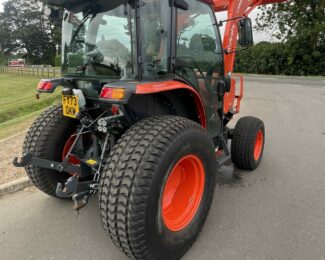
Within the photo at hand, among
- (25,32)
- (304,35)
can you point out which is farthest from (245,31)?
(25,32)

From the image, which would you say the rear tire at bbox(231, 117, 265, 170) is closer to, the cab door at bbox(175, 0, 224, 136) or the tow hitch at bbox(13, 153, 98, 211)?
the cab door at bbox(175, 0, 224, 136)

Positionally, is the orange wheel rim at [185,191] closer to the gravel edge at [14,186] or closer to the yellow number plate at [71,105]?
the yellow number plate at [71,105]

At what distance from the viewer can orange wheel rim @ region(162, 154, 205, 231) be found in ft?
9.44

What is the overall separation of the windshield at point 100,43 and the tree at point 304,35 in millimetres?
23332

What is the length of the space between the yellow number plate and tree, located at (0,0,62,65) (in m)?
56.4

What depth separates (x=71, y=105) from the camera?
117 inches

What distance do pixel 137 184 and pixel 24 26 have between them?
7080 cm

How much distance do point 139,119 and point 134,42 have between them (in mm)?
668

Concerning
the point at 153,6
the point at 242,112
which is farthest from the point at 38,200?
the point at 242,112

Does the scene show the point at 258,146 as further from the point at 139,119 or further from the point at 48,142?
the point at 48,142

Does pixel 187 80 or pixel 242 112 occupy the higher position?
pixel 187 80

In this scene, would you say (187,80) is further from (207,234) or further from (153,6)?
(207,234)

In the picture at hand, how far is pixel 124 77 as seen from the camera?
9.02 feet

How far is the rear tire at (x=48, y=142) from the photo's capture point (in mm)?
3297
